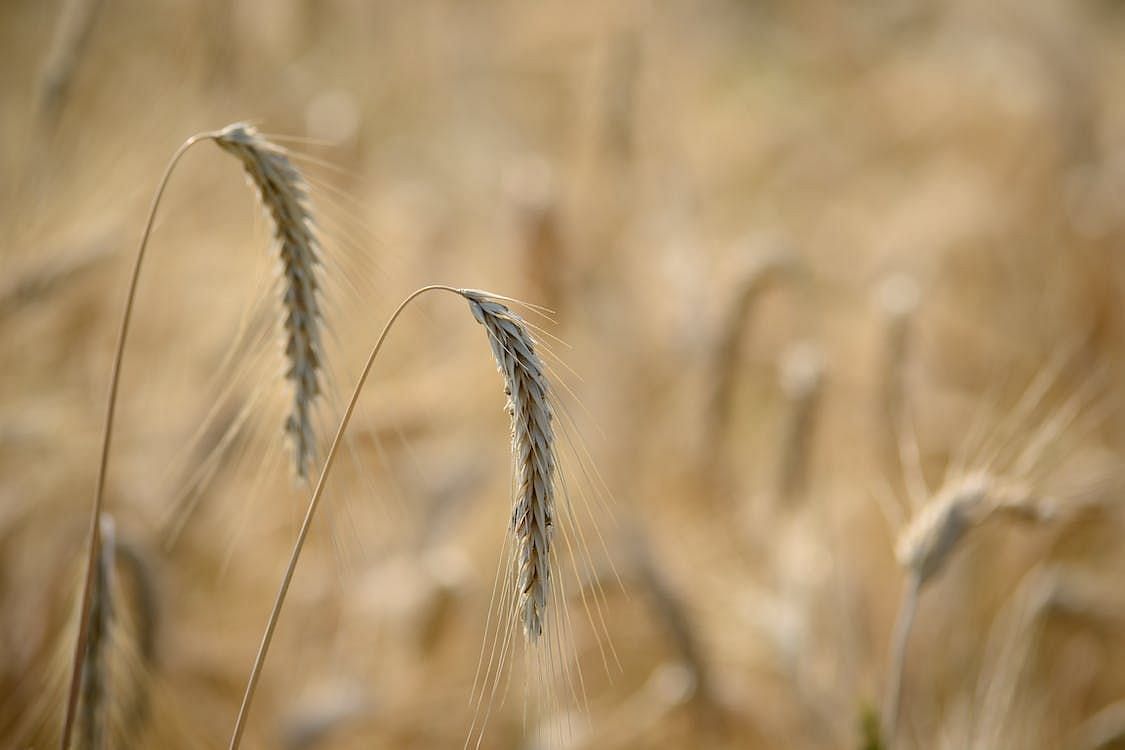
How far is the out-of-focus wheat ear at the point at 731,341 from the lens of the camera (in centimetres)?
188

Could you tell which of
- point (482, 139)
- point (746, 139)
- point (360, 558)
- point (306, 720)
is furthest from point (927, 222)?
point (306, 720)

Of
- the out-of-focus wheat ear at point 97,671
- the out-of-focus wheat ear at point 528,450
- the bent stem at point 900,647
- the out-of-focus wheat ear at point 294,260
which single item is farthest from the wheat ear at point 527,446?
the bent stem at point 900,647

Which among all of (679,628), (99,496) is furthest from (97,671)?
(679,628)

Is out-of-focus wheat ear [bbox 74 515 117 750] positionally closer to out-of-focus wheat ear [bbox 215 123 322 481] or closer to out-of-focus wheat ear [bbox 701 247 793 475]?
out-of-focus wheat ear [bbox 215 123 322 481]

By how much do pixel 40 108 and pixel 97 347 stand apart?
557 millimetres

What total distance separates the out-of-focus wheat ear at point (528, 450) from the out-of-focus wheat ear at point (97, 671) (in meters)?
0.51

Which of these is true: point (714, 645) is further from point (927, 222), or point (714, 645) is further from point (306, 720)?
point (927, 222)

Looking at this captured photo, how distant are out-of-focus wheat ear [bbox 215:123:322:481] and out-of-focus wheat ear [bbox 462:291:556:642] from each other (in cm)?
22

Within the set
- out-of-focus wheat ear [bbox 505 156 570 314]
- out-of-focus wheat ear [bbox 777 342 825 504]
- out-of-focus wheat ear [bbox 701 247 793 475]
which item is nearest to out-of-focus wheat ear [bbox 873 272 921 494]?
out-of-focus wheat ear [bbox 777 342 825 504]

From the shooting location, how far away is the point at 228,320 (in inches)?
78.4

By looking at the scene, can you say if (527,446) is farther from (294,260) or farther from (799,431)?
A: (799,431)

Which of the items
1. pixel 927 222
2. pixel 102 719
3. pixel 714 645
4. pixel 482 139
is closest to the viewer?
pixel 102 719

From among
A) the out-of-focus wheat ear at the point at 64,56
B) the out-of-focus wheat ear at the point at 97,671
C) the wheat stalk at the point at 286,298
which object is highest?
the out-of-focus wheat ear at the point at 64,56

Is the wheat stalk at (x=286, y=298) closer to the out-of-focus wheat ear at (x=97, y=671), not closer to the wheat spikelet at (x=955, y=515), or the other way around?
the out-of-focus wheat ear at (x=97, y=671)
